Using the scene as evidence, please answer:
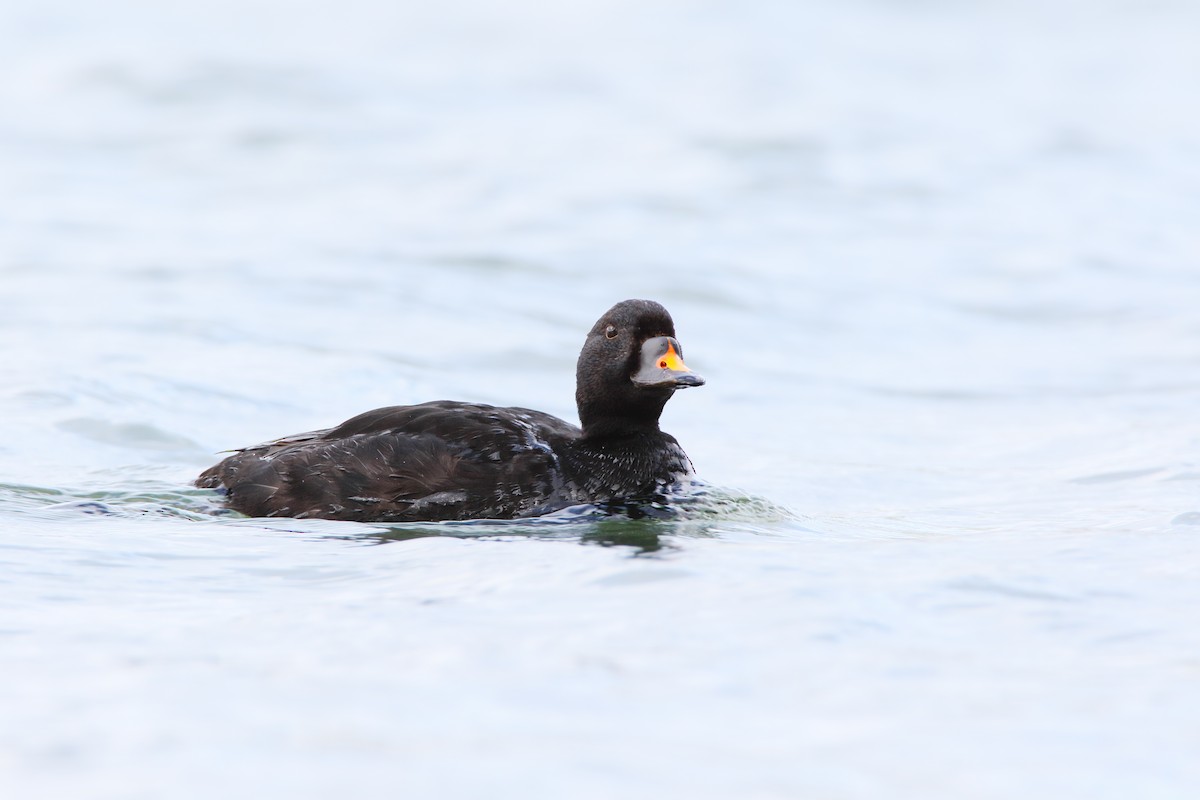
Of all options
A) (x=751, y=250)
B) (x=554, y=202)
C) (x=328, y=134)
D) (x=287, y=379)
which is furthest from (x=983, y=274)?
(x=328, y=134)

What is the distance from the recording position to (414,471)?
736 centimetres

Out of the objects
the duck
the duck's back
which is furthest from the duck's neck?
the duck's back

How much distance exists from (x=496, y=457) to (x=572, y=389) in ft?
16.8

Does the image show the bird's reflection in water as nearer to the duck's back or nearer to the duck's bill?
the duck's back

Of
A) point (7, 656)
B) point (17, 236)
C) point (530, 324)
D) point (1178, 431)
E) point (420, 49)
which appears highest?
point (420, 49)

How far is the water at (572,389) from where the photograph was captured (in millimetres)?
4727

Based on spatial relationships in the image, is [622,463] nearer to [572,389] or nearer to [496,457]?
[496,457]

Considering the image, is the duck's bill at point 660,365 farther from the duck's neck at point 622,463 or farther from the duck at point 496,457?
the duck's neck at point 622,463

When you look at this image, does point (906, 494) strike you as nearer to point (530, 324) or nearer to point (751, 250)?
point (530, 324)

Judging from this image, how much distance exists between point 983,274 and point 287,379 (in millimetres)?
8117

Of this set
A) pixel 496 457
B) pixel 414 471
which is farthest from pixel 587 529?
pixel 414 471

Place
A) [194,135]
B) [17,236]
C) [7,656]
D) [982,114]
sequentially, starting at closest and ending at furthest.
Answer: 1. [7,656]
2. [17,236]
3. [194,135]
4. [982,114]

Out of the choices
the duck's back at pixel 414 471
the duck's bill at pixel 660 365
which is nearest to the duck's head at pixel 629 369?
the duck's bill at pixel 660 365

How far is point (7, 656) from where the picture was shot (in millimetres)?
5270
